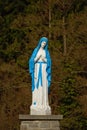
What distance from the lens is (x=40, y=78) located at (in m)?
12.5

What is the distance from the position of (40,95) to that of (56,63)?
9781 mm

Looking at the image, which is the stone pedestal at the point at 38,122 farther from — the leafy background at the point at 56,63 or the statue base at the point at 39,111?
the leafy background at the point at 56,63

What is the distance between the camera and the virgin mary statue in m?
12.4

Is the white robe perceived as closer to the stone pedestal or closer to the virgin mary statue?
the virgin mary statue

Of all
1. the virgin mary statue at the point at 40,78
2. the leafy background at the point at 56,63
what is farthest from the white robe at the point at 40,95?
the leafy background at the point at 56,63

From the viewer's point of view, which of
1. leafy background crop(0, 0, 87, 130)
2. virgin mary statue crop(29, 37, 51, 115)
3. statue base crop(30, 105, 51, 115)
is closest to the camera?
statue base crop(30, 105, 51, 115)

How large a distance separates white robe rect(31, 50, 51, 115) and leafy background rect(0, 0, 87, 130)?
340 inches

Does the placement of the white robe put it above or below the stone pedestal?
above

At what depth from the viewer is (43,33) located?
77.5 feet

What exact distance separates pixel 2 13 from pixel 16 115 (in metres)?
8.38

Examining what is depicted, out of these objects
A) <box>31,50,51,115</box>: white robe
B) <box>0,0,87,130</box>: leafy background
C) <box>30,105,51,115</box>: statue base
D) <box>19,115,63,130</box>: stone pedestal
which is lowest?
<box>19,115,63,130</box>: stone pedestal

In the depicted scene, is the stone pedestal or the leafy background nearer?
the stone pedestal

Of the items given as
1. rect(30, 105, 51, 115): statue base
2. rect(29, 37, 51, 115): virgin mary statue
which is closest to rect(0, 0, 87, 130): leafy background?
rect(29, 37, 51, 115): virgin mary statue

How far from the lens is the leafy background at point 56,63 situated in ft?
71.2
